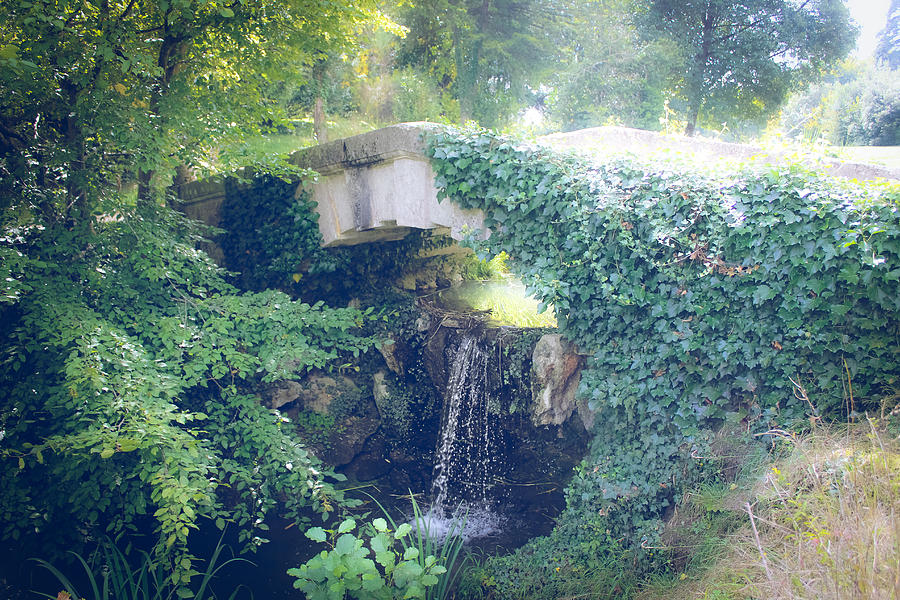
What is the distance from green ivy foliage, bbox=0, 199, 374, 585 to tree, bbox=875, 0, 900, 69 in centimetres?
2800

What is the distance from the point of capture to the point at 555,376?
4.82 meters

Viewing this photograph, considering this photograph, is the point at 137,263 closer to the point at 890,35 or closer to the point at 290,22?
the point at 290,22

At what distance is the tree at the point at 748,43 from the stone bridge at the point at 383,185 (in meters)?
4.62

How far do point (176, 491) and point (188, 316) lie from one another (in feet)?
6.74

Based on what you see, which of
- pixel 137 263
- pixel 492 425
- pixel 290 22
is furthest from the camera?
pixel 492 425

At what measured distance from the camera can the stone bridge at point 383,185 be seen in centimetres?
499

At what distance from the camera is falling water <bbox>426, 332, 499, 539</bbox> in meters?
5.48

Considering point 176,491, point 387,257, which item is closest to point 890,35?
point 387,257

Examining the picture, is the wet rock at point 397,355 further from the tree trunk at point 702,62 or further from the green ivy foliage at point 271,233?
the tree trunk at point 702,62

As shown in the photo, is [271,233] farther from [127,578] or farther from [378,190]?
[127,578]

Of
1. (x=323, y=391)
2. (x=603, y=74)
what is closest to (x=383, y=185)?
(x=323, y=391)

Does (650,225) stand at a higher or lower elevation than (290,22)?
lower

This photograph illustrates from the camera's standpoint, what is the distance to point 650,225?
3.80 m

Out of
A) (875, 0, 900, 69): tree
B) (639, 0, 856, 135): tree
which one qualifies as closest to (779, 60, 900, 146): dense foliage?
(639, 0, 856, 135): tree
